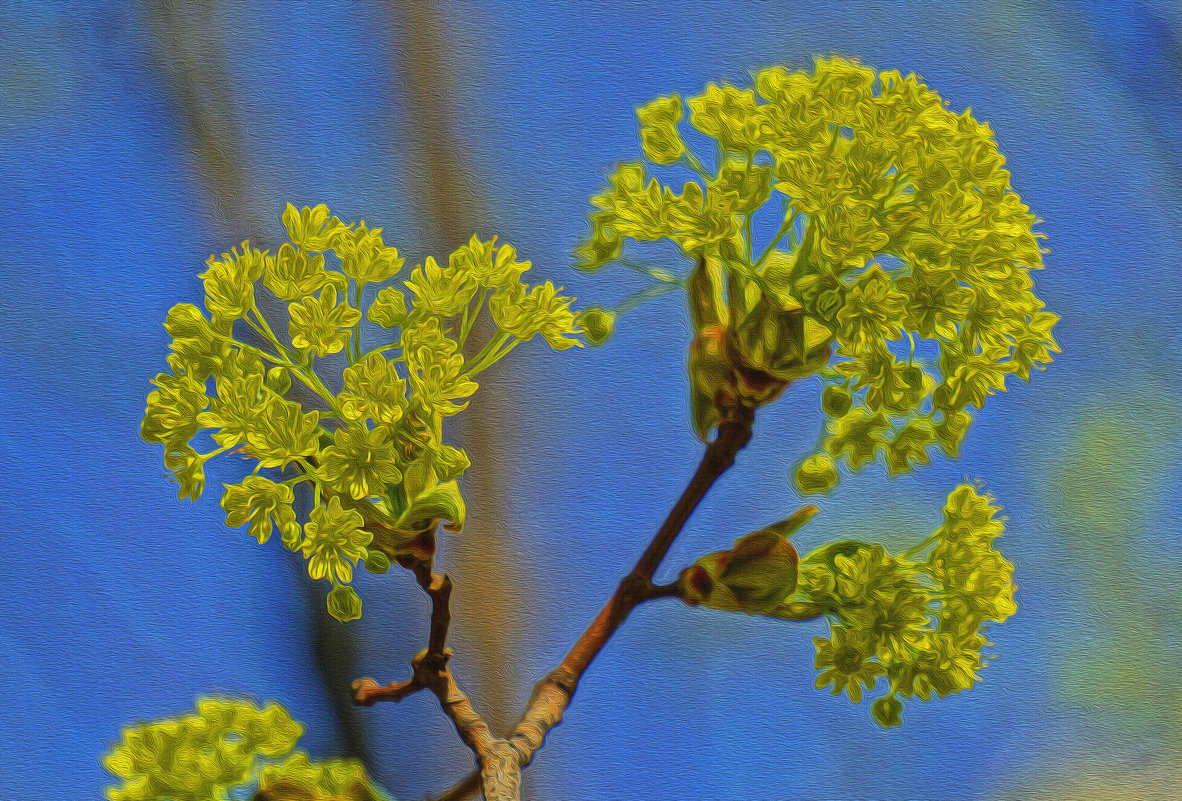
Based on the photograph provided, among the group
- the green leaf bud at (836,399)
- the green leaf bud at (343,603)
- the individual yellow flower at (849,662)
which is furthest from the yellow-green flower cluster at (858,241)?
the green leaf bud at (343,603)

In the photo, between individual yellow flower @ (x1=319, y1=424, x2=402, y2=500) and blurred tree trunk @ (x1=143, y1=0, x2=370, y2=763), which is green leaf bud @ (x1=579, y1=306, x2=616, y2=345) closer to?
individual yellow flower @ (x1=319, y1=424, x2=402, y2=500)

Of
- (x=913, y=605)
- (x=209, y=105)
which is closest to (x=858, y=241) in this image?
(x=913, y=605)

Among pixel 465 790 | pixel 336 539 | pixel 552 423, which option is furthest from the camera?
pixel 552 423

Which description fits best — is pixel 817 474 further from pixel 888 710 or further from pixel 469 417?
pixel 469 417

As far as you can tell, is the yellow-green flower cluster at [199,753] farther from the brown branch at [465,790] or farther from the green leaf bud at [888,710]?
the green leaf bud at [888,710]

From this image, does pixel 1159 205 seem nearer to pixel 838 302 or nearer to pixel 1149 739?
pixel 1149 739

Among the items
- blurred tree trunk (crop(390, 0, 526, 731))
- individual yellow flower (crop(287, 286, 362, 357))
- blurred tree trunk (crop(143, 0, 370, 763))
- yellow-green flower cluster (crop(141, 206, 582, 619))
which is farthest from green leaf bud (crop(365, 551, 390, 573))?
blurred tree trunk (crop(143, 0, 370, 763))
